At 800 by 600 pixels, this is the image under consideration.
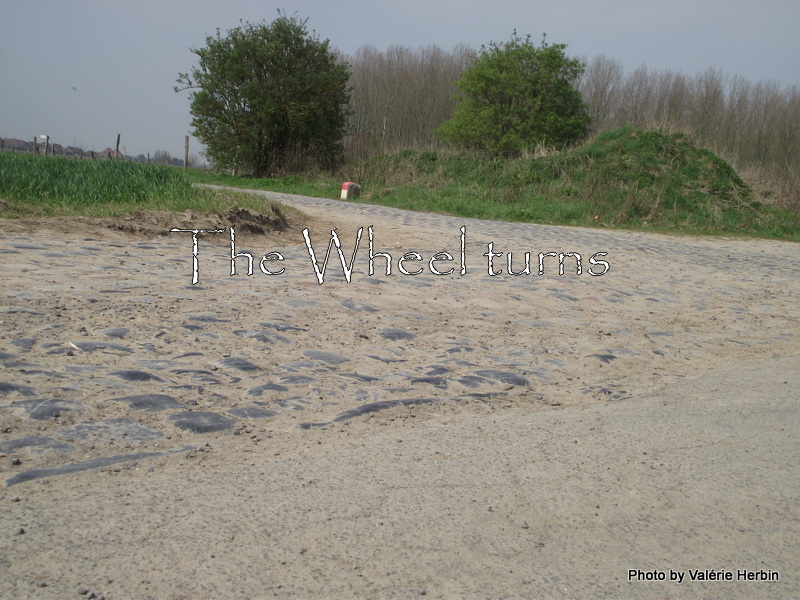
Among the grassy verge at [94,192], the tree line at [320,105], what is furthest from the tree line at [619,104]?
the grassy verge at [94,192]

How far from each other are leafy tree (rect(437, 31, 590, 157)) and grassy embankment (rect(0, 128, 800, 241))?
3.80 metres

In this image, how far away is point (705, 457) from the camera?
3547 mm

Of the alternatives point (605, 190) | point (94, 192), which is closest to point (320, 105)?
point (605, 190)

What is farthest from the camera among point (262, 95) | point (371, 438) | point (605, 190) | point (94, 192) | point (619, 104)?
point (619, 104)

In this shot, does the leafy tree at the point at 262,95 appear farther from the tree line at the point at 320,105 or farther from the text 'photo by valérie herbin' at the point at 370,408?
the text 'photo by valérie herbin' at the point at 370,408

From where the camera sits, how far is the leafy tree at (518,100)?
2981 cm

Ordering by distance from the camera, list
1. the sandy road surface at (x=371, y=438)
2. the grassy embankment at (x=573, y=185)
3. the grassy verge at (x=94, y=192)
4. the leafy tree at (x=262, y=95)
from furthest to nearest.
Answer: the leafy tree at (x=262, y=95), the grassy embankment at (x=573, y=185), the grassy verge at (x=94, y=192), the sandy road surface at (x=371, y=438)

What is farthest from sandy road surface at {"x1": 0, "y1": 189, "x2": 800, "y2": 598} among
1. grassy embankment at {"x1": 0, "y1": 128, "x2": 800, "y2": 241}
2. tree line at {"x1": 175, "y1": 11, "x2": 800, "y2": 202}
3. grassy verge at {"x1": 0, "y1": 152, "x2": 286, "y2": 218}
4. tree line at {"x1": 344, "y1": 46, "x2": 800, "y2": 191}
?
tree line at {"x1": 344, "y1": 46, "x2": 800, "y2": 191}

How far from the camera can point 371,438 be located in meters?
3.58

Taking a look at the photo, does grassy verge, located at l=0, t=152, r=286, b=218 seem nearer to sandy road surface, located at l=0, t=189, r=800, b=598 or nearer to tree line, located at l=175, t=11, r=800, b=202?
sandy road surface, located at l=0, t=189, r=800, b=598

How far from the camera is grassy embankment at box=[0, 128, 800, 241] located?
519 inches

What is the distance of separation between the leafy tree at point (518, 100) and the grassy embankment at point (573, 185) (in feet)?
12.5

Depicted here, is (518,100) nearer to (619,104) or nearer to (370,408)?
(619,104)

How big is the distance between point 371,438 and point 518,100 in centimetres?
2900
